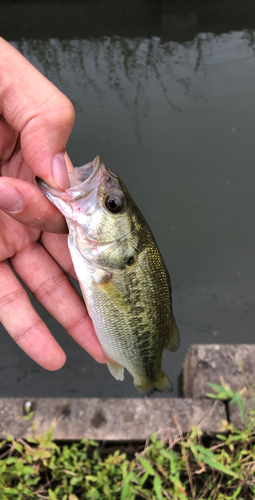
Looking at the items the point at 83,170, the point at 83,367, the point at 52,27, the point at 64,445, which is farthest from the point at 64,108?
the point at 52,27

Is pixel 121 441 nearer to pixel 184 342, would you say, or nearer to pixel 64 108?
pixel 184 342

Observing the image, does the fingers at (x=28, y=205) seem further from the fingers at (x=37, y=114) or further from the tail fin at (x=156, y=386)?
the tail fin at (x=156, y=386)

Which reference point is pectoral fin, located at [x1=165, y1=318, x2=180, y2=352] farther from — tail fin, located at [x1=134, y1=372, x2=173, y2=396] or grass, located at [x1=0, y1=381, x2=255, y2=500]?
grass, located at [x1=0, y1=381, x2=255, y2=500]

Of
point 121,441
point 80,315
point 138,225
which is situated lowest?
point 121,441

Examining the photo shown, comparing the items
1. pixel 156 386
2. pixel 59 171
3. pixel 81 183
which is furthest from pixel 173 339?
pixel 59 171

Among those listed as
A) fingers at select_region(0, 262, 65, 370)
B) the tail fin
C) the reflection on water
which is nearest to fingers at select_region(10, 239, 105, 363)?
fingers at select_region(0, 262, 65, 370)

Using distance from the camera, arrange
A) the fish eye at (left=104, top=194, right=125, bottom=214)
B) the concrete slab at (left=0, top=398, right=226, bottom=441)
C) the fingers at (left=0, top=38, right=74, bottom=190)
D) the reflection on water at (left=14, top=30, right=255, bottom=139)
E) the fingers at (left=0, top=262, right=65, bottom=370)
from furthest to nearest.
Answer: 1. the reflection on water at (left=14, top=30, right=255, bottom=139)
2. the concrete slab at (left=0, top=398, right=226, bottom=441)
3. the fingers at (left=0, top=262, right=65, bottom=370)
4. the fish eye at (left=104, top=194, right=125, bottom=214)
5. the fingers at (left=0, top=38, right=74, bottom=190)
